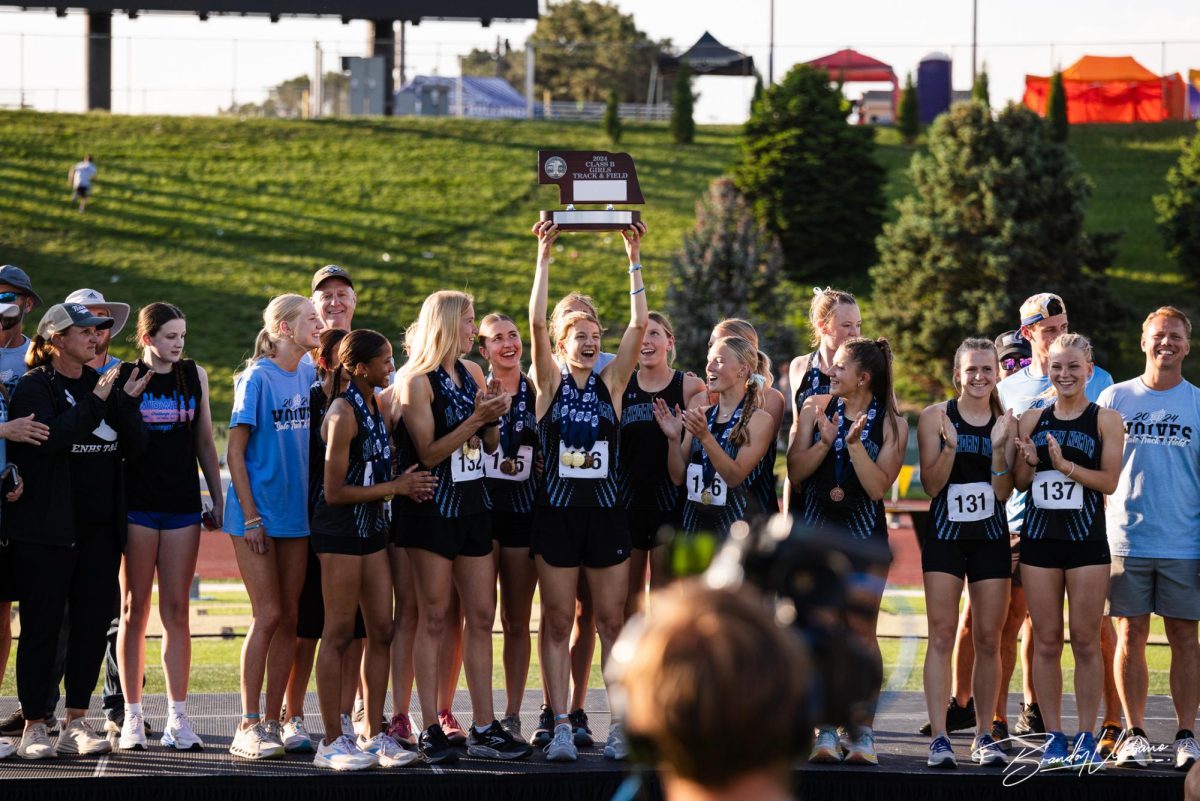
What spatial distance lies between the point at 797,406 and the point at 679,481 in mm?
667

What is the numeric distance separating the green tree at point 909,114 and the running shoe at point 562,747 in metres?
40.6

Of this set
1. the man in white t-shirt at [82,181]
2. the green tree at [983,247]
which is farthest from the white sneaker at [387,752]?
the man in white t-shirt at [82,181]

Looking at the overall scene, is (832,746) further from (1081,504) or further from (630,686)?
(630,686)

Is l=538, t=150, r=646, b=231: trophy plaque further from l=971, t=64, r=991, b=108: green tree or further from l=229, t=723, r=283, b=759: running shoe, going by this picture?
l=971, t=64, r=991, b=108: green tree

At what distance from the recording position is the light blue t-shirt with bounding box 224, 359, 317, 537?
5977 mm

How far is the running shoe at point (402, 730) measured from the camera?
5.96 metres

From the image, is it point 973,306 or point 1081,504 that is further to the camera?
point 973,306

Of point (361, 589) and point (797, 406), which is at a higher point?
point (797, 406)

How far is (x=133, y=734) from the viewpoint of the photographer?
6020 mm

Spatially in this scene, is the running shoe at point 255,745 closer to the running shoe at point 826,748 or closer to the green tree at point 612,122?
the running shoe at point 826,748

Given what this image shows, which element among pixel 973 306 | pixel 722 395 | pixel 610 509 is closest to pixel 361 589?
pixel 610 509

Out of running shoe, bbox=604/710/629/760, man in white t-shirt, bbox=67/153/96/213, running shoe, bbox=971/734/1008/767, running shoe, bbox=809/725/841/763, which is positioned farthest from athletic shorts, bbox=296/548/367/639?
man in white t-shirt, bbox=67/153/96/213

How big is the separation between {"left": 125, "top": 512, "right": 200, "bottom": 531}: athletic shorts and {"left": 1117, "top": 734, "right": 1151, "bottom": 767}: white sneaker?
14.3 ft

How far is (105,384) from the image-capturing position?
19.1ft
